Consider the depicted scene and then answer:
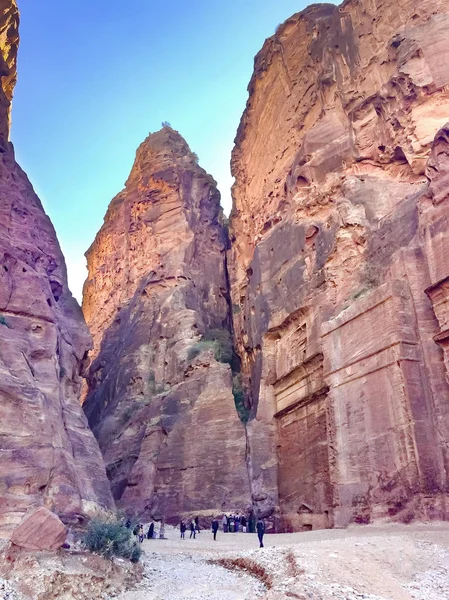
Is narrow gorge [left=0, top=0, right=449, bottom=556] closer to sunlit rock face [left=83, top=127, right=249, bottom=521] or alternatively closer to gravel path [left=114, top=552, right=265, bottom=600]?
sunlit rock face [left=83, top=127, right=249, bottom=521]

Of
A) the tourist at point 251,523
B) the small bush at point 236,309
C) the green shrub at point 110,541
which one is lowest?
the green shrub at point 110,541

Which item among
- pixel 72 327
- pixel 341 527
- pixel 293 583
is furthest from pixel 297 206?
pixel 293 583

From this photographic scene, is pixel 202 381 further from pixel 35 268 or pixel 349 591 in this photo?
pixel 349 591

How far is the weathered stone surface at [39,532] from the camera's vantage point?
10.2 m

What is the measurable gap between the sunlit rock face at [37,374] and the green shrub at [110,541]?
10.6ft

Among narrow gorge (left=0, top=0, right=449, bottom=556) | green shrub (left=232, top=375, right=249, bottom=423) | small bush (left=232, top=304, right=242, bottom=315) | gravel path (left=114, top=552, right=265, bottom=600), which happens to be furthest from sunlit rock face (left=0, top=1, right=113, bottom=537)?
small bush (left=232, top=304, right=242, bottom=315)

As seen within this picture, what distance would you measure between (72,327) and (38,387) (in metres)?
6.31

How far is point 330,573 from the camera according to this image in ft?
31.1

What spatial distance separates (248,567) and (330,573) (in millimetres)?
2938

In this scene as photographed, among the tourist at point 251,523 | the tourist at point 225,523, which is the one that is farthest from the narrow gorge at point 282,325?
the tourist at point 225,523

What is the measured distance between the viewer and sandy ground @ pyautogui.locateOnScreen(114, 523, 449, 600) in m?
8.84

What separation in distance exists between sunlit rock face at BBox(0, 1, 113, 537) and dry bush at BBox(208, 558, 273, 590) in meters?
5.03

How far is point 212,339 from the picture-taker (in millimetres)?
35281

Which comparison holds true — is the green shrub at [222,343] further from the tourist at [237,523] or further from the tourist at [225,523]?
the tourist at [237,523]
